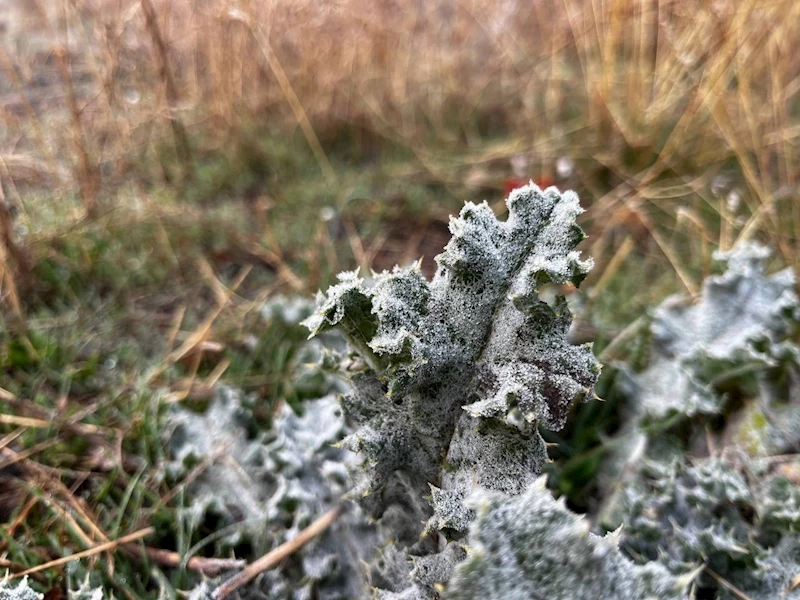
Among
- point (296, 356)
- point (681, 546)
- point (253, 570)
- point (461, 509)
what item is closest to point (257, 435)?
point (296, 356)

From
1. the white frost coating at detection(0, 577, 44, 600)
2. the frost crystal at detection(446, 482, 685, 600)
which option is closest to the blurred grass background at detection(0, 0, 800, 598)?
the white frost coating at detection(0, 577, 44, 600)

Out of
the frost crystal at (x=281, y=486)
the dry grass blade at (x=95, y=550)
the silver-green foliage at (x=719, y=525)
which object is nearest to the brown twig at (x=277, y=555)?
the frost crystal at (x=281, y=486)

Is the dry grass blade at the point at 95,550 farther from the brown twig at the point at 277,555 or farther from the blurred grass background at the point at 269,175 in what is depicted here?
the brown twig at the point at 277,555

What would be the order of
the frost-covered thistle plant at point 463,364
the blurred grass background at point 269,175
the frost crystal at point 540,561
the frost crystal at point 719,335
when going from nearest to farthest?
1. the frost crystal at point 540,561
2. the frost-covered thistle plant at point 463,364
3. the frost crystal at point 719,335
4. the blurred grass background at point 269,175

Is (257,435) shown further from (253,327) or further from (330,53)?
(330,53)

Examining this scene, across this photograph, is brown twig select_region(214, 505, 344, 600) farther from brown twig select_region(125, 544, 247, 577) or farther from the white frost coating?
the white frost coating

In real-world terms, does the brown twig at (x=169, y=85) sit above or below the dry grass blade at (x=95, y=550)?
above
